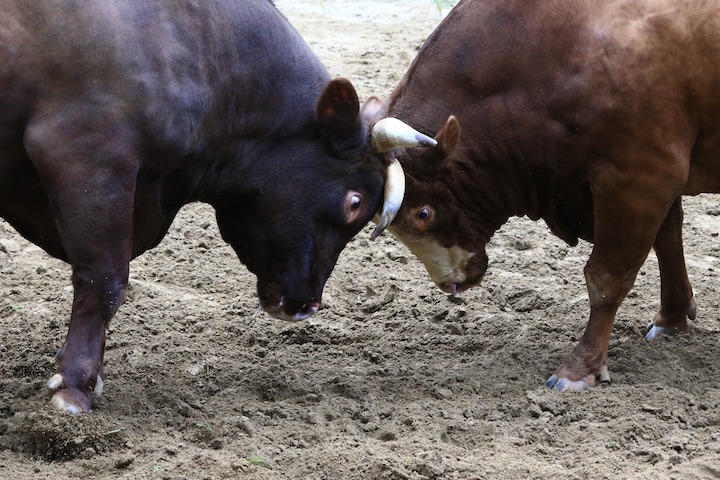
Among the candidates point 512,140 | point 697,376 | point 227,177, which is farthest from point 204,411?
point 697,376

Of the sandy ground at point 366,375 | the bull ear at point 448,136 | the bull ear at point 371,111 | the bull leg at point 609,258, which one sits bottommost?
the sandy ground at point 366,375

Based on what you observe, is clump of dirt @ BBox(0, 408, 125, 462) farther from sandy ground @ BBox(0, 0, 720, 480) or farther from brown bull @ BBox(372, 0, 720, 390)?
brown bull @ BBox(372, 0, 720, 390)

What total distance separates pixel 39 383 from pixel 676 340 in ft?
10.8

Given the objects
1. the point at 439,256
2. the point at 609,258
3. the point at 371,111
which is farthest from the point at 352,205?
the point at 609,258

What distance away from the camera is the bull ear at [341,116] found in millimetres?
5672

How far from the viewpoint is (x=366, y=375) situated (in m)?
6.15

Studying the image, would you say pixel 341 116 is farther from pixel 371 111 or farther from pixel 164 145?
pixel 164 145

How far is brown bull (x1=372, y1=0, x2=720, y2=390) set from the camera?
18.8 feet

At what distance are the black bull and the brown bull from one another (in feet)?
1.55

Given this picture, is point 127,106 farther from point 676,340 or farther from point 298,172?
point 676,340

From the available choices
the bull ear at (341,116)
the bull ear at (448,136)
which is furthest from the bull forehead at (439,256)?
the bull ear at (341,116)

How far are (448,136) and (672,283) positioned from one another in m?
1.63

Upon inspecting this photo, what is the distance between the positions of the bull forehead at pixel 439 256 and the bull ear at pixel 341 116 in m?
0.68

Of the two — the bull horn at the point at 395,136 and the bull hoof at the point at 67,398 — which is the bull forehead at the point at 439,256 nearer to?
the bull horn at the point at 395,136
